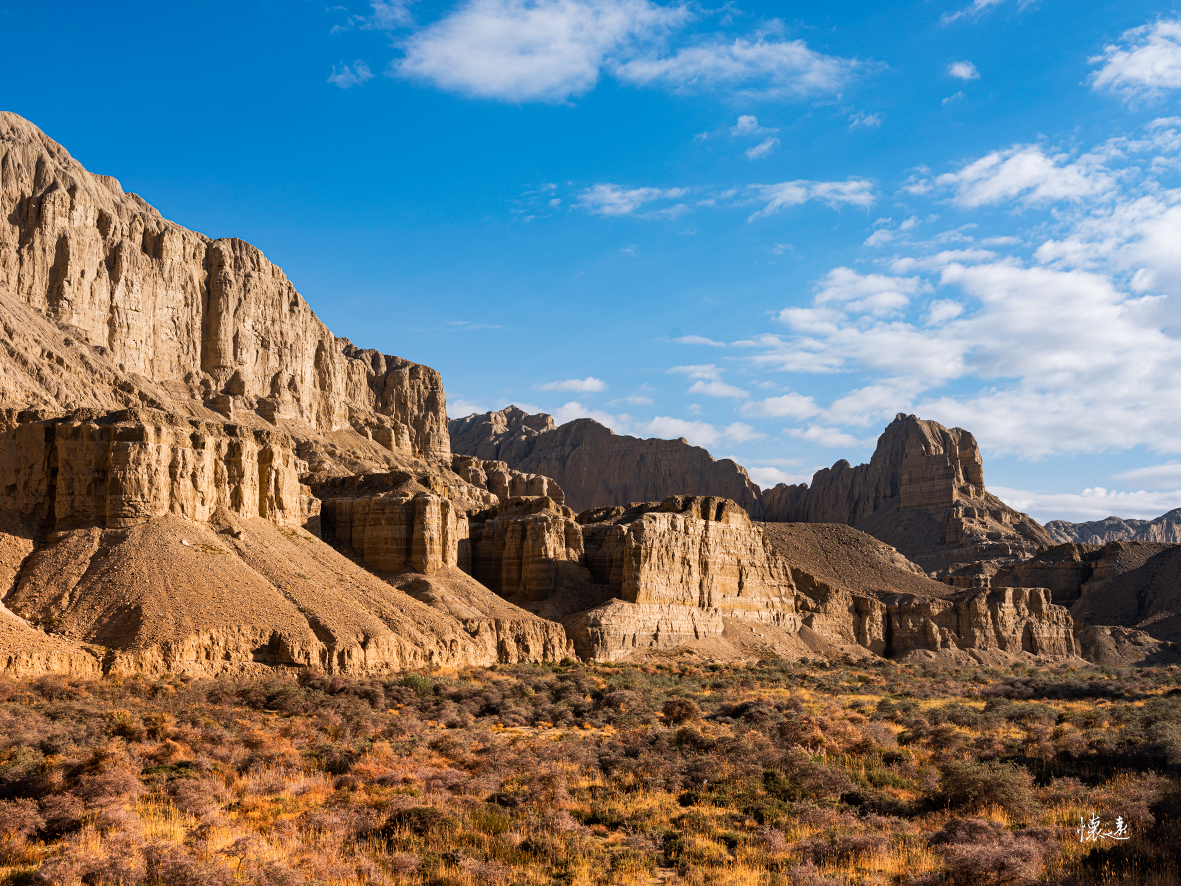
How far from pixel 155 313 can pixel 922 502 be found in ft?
402

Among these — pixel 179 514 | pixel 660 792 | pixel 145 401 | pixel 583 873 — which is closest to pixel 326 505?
pixel 179 514

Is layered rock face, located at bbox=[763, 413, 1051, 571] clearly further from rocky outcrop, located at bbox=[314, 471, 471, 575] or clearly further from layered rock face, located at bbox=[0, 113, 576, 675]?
rocky outcrop, located at bbox=[314, 471, 471, 575]

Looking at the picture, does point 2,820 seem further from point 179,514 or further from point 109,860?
point 179,514

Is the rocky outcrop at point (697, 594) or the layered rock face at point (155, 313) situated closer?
the rocky outcrop at point (697, 594)

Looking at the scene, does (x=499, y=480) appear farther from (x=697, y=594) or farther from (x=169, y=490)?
(x=169, y=490)

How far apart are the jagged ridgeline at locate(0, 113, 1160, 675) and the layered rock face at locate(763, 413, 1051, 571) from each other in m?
1.46

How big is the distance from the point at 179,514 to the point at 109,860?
33971 millimetres

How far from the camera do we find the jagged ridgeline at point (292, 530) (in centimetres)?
4219

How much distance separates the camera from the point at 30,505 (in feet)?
151

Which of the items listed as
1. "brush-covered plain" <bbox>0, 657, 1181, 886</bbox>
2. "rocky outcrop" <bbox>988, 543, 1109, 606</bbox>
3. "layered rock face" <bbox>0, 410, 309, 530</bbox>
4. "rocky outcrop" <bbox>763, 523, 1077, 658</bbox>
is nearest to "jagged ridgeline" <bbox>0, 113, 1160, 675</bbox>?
"layered rock face" <bbox>0, 410, 309, 530</bbox>

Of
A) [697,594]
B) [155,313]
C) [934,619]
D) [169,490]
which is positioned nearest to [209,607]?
[169,490]

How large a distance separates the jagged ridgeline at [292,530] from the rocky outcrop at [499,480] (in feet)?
1.83

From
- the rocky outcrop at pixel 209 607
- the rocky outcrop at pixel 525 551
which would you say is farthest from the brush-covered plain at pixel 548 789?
the rocky outcrop at pixel 525 551

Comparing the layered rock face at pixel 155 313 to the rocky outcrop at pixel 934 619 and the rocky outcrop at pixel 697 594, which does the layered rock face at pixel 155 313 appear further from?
the rocky outcrop at pixel 934 619
